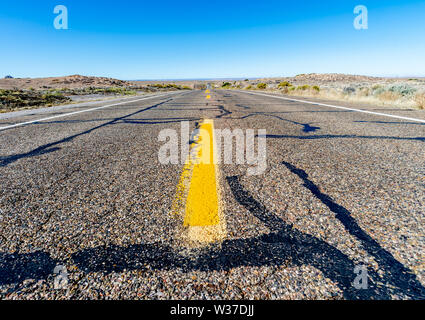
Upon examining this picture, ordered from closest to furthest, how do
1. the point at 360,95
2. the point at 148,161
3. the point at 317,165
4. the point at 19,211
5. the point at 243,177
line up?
1. the point at 19,211
2. the point at 243,177
3. the point at 317,165
4. the point at 148,161
5. the point at 360,95

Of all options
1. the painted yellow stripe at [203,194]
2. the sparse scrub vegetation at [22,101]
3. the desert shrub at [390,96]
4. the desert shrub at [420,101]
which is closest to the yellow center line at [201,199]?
the painted yellow stripe at [203,194]

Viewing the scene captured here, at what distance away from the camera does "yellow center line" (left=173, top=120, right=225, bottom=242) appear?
1276 millimetres

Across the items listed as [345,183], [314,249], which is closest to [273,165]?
[345,183]

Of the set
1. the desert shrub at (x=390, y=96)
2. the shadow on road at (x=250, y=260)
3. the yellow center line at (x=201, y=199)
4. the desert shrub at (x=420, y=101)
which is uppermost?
the desert shrub at (x=390, y=96)

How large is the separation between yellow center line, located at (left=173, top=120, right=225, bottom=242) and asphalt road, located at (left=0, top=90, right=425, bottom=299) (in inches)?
2.3

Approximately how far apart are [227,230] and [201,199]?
0.41 meters


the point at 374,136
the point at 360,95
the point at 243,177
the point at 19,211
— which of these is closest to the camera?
the point at 19,211

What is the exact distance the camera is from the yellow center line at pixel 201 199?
4.19 ft

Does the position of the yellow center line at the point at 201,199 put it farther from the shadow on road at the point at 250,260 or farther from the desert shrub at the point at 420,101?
the desert shrub at the point at 420,101

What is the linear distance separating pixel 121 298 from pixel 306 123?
180 inches

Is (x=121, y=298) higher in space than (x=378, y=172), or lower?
lower

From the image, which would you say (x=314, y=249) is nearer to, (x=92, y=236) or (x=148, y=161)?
(x=92, y=236)

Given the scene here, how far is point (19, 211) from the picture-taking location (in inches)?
59.3

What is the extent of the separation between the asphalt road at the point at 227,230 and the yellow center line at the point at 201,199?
0.19ft
